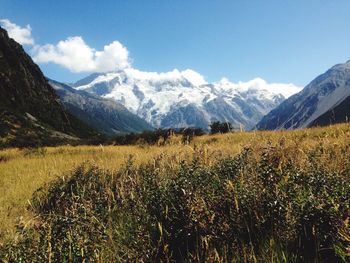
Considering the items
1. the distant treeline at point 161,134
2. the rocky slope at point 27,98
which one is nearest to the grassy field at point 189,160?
the distant treeline at point 161,134

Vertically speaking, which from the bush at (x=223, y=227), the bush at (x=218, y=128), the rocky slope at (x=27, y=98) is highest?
the rocky slope at (x=27, y=98)

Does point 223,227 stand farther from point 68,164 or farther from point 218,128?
point 218,128

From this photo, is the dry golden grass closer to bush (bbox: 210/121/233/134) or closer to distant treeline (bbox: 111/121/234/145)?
distant treeline (bbox: 111/121/234/145)

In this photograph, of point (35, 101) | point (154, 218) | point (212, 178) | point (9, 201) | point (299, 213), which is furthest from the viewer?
point (35, 101)

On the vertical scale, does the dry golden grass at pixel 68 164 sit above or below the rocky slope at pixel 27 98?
below

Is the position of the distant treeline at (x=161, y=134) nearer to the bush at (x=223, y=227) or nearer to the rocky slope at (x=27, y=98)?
the bush at (x=223, y=227)

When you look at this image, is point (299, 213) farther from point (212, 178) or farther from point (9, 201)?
point (9, 201)

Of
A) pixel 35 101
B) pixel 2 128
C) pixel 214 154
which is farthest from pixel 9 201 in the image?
pixel 35 101

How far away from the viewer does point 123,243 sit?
461cm

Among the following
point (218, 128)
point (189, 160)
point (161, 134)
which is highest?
point (218, 128)

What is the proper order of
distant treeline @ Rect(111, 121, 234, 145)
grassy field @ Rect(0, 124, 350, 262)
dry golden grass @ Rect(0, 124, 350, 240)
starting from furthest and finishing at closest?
distant treeline @ Rect(111, 121, 234, 145)
dry golden grass @ Rect(0, 124, 350, 240)
grassy field @ Rect(0, 124, 350, 262)

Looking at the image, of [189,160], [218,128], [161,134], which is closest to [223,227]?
[189,160]

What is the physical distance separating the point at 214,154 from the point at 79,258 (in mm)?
5205

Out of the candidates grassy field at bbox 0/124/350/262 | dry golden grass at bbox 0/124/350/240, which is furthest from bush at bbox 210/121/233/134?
grassy field at bbox 0/124/350/262
